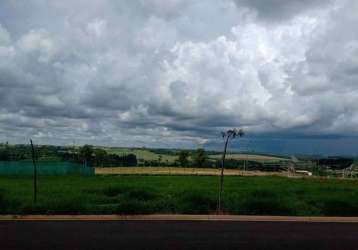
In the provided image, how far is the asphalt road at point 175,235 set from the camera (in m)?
11.2

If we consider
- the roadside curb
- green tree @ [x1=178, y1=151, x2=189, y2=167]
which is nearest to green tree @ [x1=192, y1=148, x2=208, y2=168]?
green tree @ [x1=178, y1=151, x2=189, y2=167]

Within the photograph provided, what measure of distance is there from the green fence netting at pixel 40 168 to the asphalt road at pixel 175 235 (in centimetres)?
4263

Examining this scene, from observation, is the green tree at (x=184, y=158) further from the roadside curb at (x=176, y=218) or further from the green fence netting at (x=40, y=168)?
the roadside curb at (x=176, y=218)

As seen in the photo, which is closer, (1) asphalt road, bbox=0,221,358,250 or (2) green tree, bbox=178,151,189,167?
(1) asphalt road, bbox=0,221,358,250

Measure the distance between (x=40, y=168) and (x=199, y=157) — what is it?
47.5 m

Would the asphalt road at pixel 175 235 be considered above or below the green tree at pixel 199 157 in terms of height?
below

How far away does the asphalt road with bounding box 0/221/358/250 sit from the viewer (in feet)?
36.6

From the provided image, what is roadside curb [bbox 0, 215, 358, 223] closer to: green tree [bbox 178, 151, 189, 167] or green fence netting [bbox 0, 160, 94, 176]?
green fence netting [bbox 0, 160, 94, 176]

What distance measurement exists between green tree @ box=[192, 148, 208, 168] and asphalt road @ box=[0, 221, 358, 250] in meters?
84.6

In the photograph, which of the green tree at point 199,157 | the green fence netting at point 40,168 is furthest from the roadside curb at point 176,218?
the green tree at point 199,157

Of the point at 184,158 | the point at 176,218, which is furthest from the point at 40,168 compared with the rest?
the point at 184,158

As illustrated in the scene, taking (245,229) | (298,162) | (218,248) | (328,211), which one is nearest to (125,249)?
(218,248)

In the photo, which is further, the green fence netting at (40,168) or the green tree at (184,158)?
the green tree at (184,158)

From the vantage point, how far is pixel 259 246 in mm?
11203
